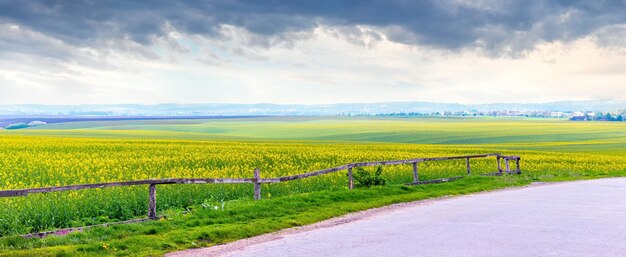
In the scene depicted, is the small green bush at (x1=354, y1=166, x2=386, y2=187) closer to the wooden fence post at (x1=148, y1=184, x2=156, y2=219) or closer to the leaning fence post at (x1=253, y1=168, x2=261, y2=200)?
the leaning fence post at (x1=253, y1=168, x2=261, y2=200)

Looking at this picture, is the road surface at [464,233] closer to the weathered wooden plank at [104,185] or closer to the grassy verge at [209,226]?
the grassy verge at [209,226]

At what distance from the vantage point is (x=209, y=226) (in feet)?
48.4

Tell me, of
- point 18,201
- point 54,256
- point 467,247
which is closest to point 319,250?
point 467,247

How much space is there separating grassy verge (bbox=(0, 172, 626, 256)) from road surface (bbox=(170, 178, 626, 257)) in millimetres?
713

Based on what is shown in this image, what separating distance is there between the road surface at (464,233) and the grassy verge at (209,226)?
0.71 m

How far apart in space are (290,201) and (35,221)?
25.1ft

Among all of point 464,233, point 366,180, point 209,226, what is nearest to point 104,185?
point 209,226

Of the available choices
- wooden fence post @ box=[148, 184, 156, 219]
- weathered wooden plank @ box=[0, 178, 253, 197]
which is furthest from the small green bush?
wooden fence post @ box=[148, 184, 156, 219]

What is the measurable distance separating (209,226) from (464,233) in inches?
252

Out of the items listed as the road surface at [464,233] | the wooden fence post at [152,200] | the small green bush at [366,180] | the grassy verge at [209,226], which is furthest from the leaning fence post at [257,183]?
the small green bush at [366,180]

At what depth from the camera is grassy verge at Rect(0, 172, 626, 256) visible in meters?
12.1

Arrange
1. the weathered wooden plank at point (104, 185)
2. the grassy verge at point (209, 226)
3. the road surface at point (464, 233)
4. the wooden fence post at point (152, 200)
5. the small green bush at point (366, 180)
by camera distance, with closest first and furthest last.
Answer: the road surface at point (464, 233) < the grassy verge at point (209, 226) < the weathered wooden plank at point (104, 185) < the wooden fence post at point (152, 200) < the small green bush at point (366, 180)

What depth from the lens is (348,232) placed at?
46.5 feet

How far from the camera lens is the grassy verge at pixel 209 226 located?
39.8 feet
